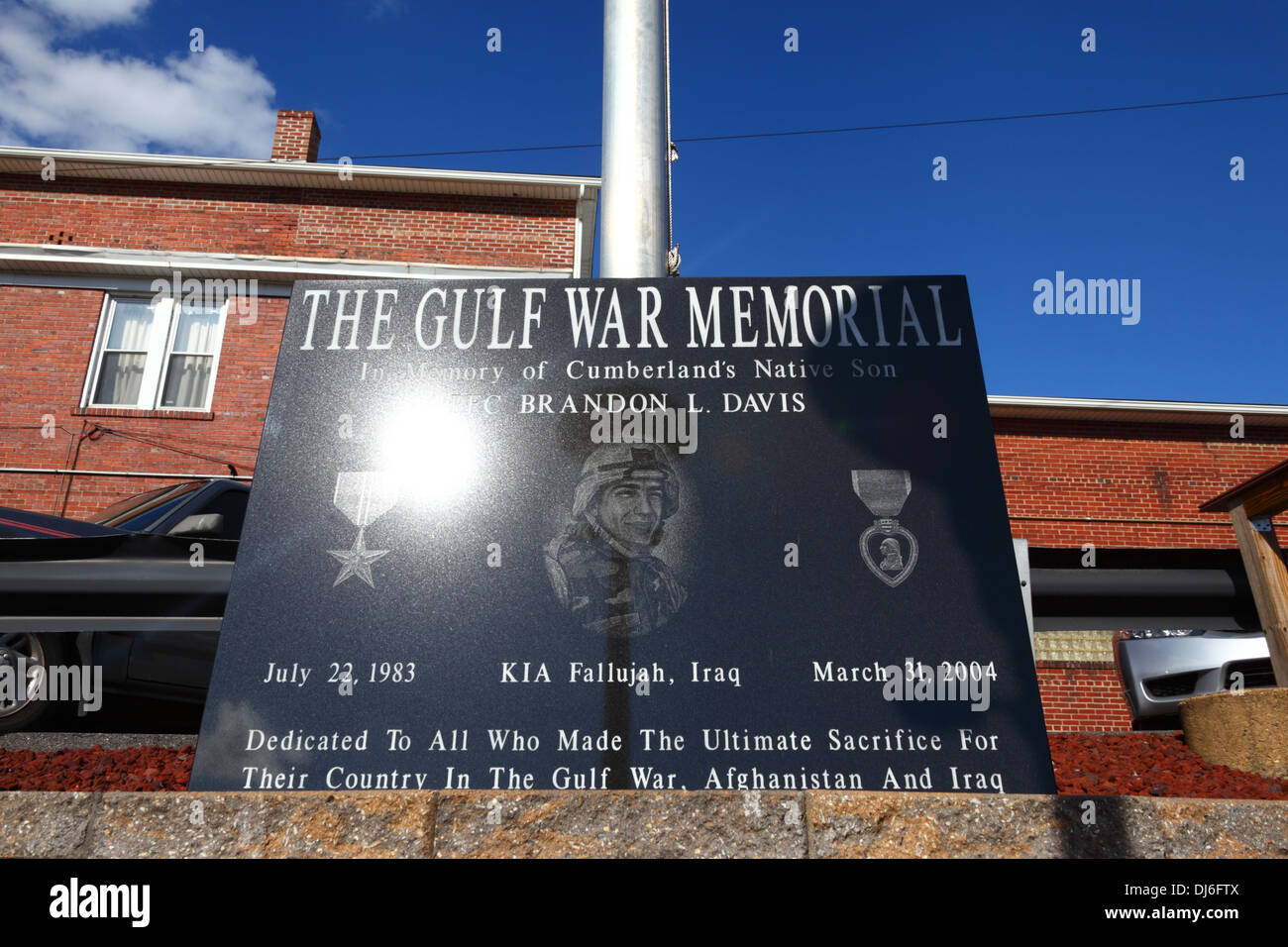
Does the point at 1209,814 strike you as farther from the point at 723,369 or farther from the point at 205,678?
the point at 205,678

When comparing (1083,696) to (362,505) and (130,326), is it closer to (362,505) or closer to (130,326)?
(362,505)

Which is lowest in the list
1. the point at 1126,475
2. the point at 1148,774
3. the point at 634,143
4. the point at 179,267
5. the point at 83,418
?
the point at 1148,774

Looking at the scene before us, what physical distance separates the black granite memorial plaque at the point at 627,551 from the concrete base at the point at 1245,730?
48.6 inches

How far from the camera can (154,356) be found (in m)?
13.3

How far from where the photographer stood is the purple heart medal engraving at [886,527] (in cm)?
241

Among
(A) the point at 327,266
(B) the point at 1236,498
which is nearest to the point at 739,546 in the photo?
(B) the point at 1236,498

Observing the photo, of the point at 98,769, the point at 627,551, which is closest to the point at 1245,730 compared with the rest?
the point at 627,551

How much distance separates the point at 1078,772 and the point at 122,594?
3807mm

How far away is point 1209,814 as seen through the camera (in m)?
1.90

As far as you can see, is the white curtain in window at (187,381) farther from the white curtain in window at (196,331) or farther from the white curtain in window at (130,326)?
the white curtain in window at (130,326)

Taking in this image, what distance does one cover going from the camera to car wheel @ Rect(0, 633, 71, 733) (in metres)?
4.05

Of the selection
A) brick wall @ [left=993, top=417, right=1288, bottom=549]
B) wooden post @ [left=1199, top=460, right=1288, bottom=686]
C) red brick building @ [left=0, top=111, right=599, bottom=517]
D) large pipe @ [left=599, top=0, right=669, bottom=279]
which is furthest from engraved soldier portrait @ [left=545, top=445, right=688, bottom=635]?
brick wall @ [left=993, top=417, right=1288, bottom=549]

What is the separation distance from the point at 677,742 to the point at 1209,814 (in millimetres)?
1238

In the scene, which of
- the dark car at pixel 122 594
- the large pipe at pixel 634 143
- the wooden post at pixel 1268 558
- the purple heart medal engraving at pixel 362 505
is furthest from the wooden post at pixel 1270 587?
the dark car at pixel 122 594
